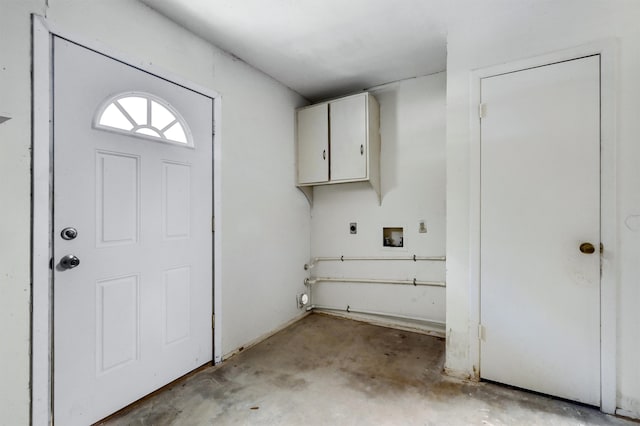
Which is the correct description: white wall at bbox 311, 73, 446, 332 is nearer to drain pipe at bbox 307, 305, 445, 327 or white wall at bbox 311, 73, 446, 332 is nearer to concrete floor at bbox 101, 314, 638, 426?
drain pipe at bbox 307, 305, 445, 327

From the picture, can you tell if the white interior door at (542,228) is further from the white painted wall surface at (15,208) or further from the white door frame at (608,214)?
the white painted wall surface at (15,208)

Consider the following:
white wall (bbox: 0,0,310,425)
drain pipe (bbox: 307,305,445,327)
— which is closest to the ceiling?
white wall (bbox: 0,0,310,425)

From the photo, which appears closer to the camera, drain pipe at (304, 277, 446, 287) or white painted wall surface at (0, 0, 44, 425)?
white painted wall surface at (0, 0, 44, 425)

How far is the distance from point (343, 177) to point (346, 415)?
6.24 ft

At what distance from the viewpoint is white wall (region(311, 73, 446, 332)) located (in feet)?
8.95

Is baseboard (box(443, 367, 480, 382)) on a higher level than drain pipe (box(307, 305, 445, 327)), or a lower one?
lower

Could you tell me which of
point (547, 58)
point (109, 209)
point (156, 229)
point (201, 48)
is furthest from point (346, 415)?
point (201, 48)

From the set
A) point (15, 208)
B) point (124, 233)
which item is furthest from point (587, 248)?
point (15, 208)

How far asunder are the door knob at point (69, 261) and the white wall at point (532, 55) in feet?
7.22

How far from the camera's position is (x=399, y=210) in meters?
2.91

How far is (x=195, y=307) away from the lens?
6.77 ft

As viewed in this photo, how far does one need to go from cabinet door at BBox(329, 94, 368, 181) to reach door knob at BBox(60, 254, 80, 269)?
6.71 feet

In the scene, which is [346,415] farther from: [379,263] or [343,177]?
[343,177]

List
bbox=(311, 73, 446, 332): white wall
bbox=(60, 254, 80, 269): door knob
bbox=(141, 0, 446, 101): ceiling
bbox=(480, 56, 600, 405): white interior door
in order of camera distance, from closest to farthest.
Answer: bbox=(60, 254, 80, 269): door knob < bbox=(480, 56, 600, 405): white interior door < bbox=(141, 0, 446, 101): ceiling < bbox=(311, 73, 446, 332): white wall
